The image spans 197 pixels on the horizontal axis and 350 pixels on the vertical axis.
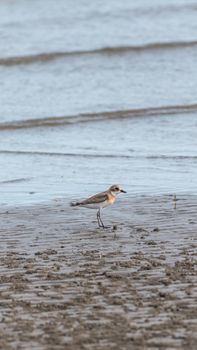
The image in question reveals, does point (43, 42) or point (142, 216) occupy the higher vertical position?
point (43, 42)

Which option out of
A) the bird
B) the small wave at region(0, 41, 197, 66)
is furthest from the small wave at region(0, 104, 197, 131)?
the bird

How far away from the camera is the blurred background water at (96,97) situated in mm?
11133

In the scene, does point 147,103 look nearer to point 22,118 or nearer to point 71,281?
point 22,118

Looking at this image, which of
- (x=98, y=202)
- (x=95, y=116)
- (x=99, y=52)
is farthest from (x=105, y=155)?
(x=99, y=52)

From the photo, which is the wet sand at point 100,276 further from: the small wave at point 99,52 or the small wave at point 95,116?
the small wave at point 99,52

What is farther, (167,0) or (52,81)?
(167,0)

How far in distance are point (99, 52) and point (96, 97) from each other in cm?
390

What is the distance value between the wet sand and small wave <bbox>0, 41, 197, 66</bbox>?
375 inches

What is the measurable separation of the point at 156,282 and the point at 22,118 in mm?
8161

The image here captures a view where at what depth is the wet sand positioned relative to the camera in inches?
229

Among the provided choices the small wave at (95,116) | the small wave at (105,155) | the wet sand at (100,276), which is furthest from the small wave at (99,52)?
the wet sand at (100,276)

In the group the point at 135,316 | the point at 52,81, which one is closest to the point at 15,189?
the point at 135,316

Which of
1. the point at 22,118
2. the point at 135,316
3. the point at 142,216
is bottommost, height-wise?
the point at 135,316

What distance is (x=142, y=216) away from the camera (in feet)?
30.2
